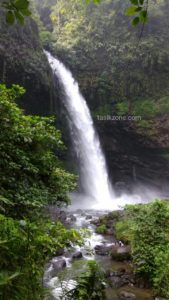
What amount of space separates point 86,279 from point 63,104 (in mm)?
15021

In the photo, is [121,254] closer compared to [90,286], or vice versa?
[90,286]

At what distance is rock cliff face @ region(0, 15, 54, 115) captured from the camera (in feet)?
52.9

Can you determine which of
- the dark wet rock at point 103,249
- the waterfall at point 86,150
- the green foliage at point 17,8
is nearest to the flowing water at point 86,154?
the waterfall at point 86,150

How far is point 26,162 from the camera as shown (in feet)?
18.1

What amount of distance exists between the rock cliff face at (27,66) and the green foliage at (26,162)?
10.6 metres

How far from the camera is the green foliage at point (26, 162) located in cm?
519

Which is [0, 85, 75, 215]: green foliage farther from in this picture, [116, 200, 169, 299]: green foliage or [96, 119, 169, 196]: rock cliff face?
[96, 119, 169, 196]: rock cliff face

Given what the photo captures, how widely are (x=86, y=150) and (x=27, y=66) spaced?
20.1 ft

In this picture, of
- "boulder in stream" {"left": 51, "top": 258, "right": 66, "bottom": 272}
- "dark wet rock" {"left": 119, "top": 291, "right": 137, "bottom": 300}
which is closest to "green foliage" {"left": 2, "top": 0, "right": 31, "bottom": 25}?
"dark wet rock" {"left": 119, "top": 291, "right": 137, "bottom": 300}

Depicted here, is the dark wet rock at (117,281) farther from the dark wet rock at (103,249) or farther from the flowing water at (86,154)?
the flowing water at (86,154)

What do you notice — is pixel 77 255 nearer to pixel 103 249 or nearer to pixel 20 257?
pixel 103 249

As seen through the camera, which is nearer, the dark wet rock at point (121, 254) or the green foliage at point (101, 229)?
the dark wet rock at point (121, 254)

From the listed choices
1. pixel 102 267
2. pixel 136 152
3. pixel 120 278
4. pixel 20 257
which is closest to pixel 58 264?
pixel 102 267

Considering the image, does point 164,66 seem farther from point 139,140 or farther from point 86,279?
point 86,279
